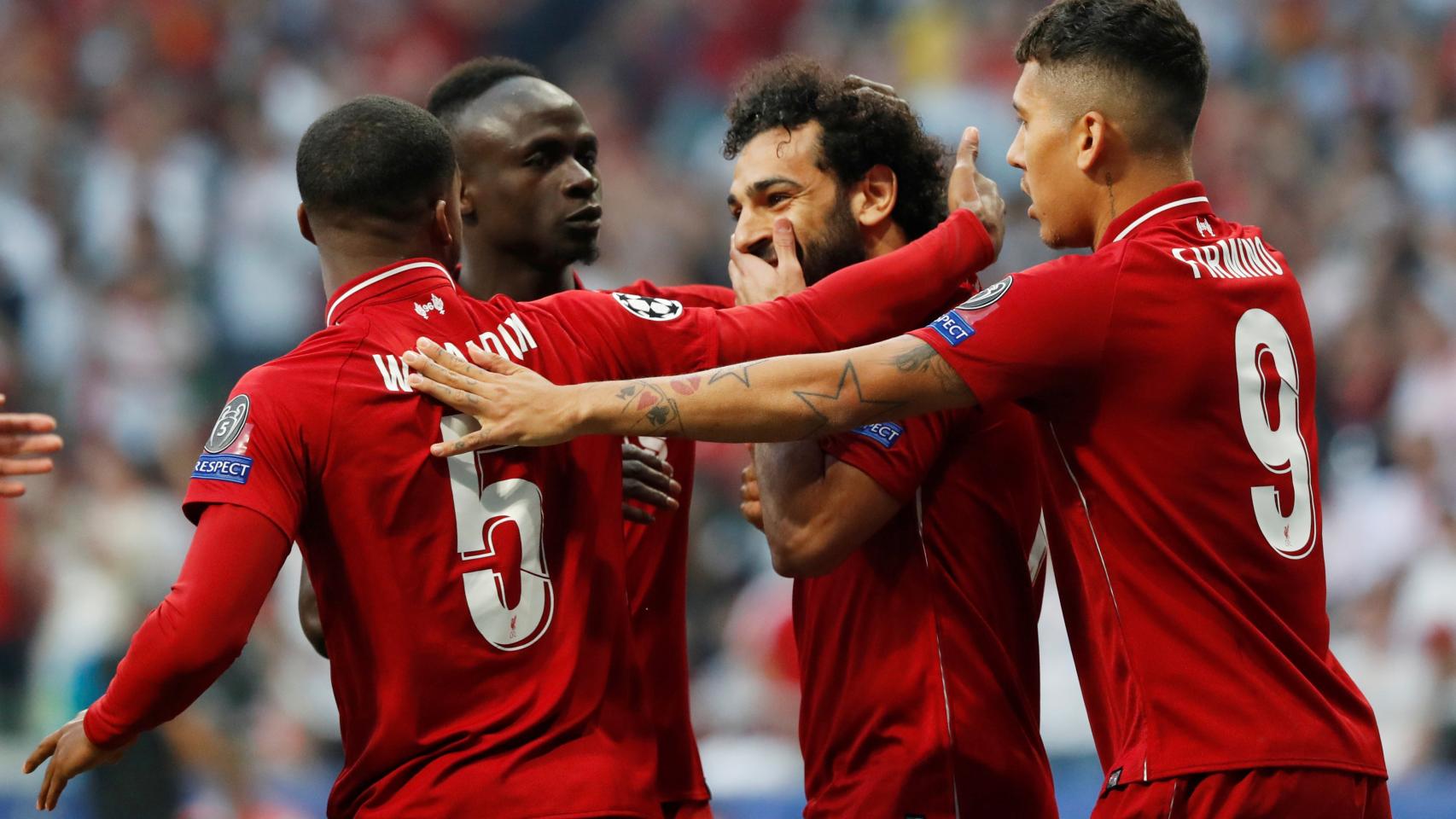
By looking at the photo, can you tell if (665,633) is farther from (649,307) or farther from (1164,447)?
(1164,447)

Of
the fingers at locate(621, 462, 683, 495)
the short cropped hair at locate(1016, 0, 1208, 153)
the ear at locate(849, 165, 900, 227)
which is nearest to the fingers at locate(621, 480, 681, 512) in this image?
the fingers at locate(621, 462, 683, 495)

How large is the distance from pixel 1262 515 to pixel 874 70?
30.4 feet

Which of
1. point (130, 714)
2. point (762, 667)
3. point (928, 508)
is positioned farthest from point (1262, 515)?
point (762, 667)

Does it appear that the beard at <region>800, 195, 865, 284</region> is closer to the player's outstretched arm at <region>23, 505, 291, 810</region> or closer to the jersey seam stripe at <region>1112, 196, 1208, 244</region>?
the jersey seam stripe at <region>1112, 196, 1208, 244</region>

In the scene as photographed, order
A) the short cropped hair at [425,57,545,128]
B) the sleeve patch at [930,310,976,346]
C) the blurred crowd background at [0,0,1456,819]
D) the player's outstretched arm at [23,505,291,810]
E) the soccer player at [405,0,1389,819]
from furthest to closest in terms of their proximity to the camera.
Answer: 1. the blurred crowd background at [0,0,1456,819]
2. the short cropped hair at [425,57,545,128]
3. the sleeve patch at [930,310,976,346]
4. the soccer player at [405,0,1389,819]
5. the player's outstretched arm at [23,505,291,810]

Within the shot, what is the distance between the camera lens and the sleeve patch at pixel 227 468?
3.06m

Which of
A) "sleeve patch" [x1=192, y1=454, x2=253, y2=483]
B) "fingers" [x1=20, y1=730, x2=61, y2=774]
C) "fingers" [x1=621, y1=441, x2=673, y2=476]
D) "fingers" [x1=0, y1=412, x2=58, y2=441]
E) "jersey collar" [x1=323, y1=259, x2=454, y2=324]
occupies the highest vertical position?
"jersey collar" [x1=323, y1=259, x2=454, y2=324]

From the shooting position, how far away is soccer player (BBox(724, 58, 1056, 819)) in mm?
3666

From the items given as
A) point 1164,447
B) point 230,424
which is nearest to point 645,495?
point 230,424

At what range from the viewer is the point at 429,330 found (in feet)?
10.8

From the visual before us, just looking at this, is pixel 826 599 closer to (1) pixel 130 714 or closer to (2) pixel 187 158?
(1) pixel 130 714

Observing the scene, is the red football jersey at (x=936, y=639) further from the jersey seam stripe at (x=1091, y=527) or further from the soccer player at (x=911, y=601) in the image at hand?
the jersey seam stripe at (x=1091, y=527)

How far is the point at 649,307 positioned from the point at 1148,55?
116 centimetres

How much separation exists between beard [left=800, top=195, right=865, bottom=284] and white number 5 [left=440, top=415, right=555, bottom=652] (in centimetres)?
115
